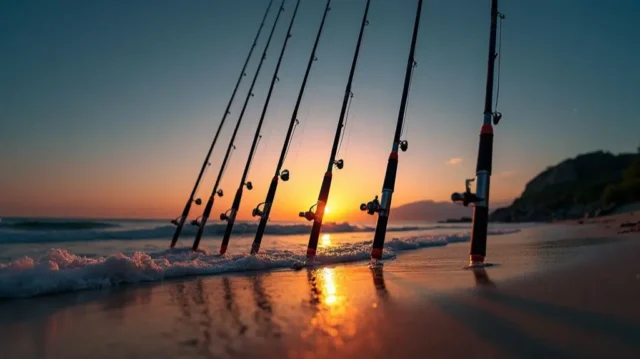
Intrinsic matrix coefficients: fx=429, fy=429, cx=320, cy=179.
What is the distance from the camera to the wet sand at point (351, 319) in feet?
8.65

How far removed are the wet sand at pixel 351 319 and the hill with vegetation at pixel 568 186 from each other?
63.7 m

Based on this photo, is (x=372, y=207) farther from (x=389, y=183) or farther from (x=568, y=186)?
(x=568, y=186)

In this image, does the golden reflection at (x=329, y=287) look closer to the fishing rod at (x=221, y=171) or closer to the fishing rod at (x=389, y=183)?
the fishing rod at (x=389, y=183)

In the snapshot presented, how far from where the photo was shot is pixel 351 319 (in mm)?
3363

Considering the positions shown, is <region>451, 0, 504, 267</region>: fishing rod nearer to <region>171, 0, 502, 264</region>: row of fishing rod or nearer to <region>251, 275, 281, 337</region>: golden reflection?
<region>171, 0, 502, 264</region>: row of fishing rod

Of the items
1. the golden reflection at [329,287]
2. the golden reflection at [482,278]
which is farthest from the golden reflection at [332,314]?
the golden reflection at [482,278]

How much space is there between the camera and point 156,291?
209 inches

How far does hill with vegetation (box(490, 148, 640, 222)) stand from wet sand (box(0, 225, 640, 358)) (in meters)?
63.7

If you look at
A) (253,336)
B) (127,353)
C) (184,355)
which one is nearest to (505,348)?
(253,336)

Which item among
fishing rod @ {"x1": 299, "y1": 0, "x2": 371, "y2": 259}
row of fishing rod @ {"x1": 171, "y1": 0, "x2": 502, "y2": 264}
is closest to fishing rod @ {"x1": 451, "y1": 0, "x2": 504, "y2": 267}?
row of fishing rod @ {"x1": 171, "y1": 0, "x2": 502, "y2": 264}

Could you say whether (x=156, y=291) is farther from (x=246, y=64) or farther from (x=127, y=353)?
Answer: (x=246, y=64)

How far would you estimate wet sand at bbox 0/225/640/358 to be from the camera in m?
2.64

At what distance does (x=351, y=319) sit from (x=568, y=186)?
366 feet

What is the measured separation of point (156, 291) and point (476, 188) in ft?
14.2
